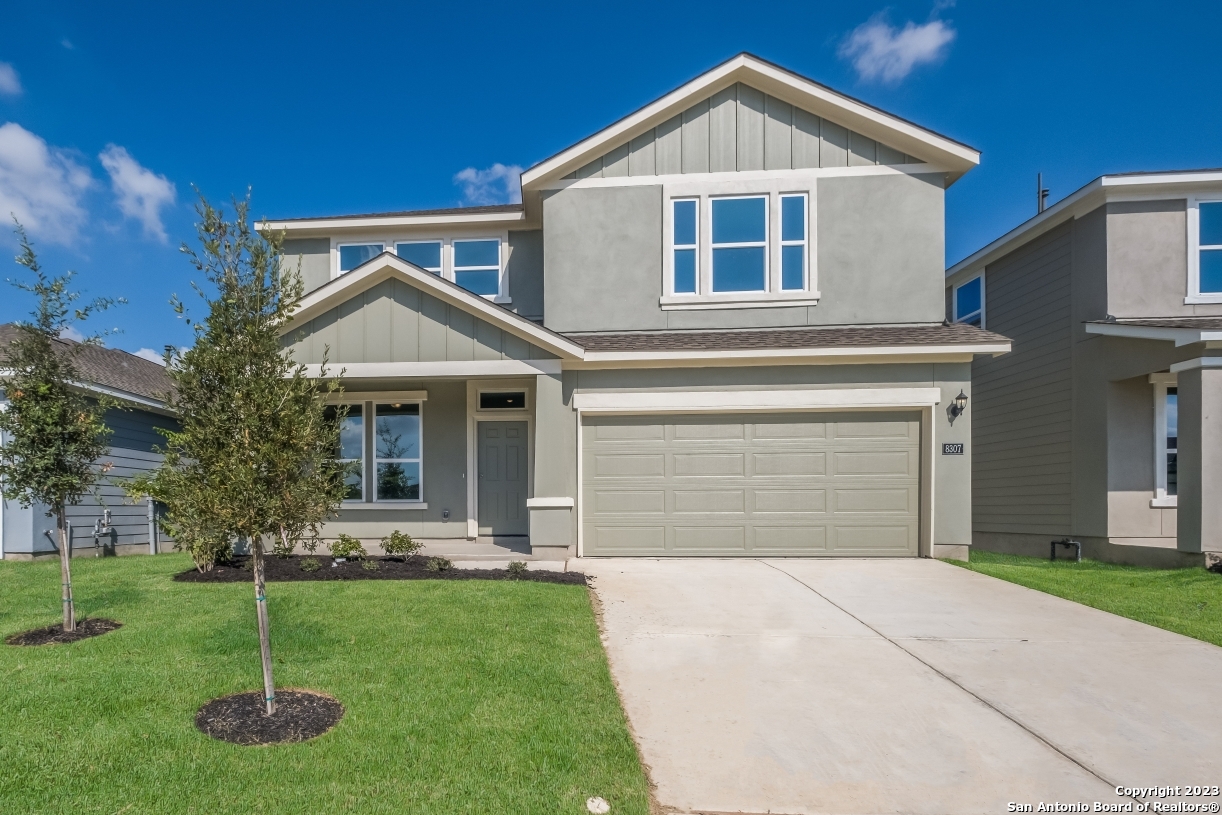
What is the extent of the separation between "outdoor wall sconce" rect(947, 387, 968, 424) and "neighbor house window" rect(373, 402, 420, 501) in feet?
29.3

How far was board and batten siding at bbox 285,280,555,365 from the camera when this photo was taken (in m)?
9.33

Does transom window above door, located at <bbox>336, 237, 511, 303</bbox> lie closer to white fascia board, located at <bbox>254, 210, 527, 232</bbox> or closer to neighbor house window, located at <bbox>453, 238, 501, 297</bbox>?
neighbor house window, located at <bbox>453, 238, 501, 297</bbox>

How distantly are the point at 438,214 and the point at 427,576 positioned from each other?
7526 millimetres

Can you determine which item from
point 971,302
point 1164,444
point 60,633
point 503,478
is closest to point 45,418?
point 60,633

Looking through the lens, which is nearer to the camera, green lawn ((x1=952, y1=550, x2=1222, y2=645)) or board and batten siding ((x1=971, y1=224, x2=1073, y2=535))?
green lawn ((x1=952, y1=550, x2=1222, y2=645))

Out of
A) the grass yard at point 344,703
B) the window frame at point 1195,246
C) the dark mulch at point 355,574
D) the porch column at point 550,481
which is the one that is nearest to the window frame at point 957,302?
the window frame at point 1195,246

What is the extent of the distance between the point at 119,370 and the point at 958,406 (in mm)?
16153

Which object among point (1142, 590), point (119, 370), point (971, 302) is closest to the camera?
point (1142, 590)

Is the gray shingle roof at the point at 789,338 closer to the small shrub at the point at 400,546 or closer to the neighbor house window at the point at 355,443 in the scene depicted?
the small shrub at the point at 400,546

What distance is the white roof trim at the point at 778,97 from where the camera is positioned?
10109 mm

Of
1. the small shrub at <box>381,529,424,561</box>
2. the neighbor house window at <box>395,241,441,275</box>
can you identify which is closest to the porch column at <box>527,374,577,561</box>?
the small shrub at <box>381,529,424,561</box>

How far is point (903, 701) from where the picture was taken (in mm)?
4316

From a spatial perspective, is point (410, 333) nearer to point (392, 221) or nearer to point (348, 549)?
point (348, 549)

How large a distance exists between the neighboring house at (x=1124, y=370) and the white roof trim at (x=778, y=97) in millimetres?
3305
